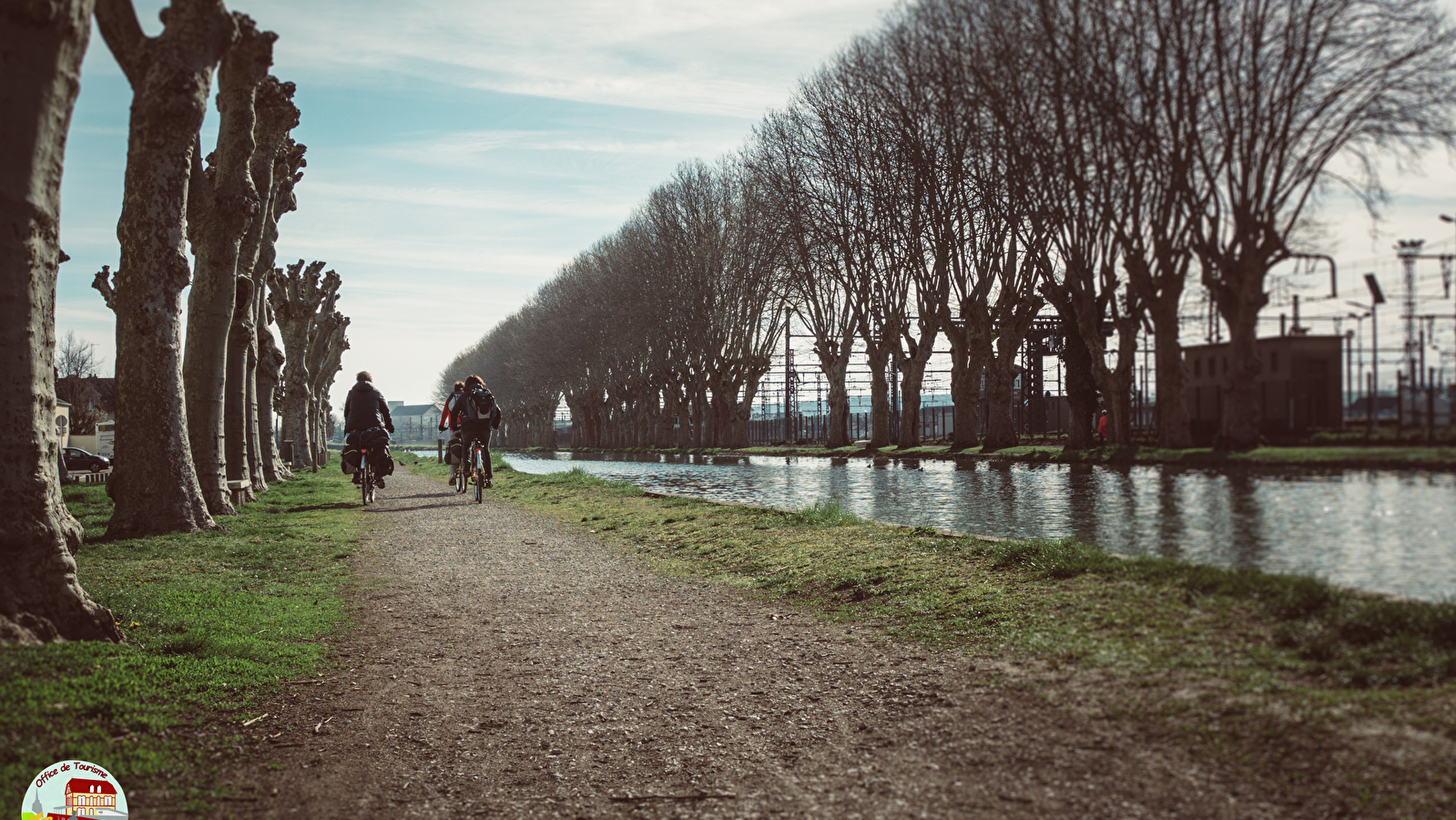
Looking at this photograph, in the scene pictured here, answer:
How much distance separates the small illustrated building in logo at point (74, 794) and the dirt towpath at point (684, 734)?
0.40 metres

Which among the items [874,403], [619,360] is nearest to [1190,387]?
[874,403]

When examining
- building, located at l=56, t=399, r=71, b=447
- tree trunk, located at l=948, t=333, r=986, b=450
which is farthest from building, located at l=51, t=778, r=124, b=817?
building, located at l=56, t=399, r=71, b=447

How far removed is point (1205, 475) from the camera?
4.02m

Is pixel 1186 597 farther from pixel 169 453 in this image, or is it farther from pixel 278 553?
pixel 169 453

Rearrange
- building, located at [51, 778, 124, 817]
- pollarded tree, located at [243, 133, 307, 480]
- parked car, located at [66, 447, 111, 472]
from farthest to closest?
1. parked car, located at [66, 447, 111, 472]
2. pollarded tree, located at [243, 133, 307, 480]
3. building, located at [51, 778, 124, 817]

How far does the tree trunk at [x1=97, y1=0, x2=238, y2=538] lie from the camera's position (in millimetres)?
9508

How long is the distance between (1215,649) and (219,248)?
1175 centimetres

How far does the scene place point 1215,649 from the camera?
4.21 meters

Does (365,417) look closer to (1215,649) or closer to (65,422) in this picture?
(1215,649)

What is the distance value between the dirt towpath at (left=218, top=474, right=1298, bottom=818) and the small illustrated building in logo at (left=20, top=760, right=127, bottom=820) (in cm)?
40

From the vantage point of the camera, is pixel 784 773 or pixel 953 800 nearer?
pixel 953 800

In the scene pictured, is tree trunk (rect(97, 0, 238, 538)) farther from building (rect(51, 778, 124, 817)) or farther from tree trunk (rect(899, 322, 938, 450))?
tree trunk (rect(899, 322, 938, 450))

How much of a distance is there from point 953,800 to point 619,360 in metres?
57.2

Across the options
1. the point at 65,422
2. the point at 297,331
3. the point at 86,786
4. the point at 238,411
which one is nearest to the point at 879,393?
the point at 297,331
